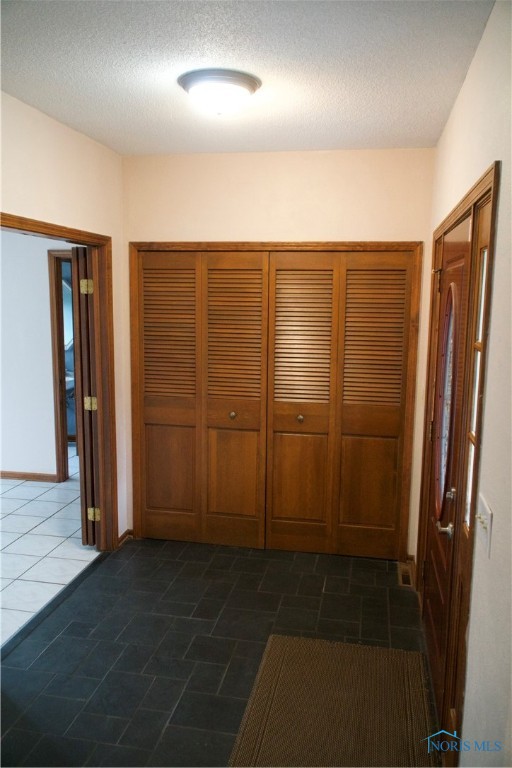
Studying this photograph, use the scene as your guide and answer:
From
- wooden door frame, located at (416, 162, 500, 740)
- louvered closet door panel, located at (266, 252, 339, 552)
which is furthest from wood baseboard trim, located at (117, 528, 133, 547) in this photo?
wooden door frame, located at (416, 162, 500, 740)

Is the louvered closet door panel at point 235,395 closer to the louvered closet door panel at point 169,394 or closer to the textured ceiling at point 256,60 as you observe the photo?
the louvered closet door panel at point 169,394

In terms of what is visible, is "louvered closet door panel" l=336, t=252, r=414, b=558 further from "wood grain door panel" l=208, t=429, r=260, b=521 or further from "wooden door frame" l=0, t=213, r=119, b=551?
"wooden door frame" l=0, t=213, r=119, b=551

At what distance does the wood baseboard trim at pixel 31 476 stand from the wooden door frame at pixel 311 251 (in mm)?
1590

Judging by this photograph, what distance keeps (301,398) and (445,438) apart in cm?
132

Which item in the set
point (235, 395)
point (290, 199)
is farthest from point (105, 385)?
point (290, 199)

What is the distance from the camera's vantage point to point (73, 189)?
10.8ft

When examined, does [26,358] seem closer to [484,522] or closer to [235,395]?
[235,395]

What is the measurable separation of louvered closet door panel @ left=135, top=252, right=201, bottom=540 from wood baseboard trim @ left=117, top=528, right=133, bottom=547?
116 millimetres

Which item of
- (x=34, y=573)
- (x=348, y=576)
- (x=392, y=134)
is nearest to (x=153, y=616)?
(x=34, y=573)

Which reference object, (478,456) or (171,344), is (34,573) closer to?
(171,344)

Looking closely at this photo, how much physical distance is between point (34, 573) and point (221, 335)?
1888 millimetres

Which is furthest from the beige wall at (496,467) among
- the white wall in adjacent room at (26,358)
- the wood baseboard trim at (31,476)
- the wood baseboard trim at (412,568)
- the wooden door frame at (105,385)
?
the wood baseboard trim at (31,476)

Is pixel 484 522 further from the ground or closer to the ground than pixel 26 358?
closer to the ground

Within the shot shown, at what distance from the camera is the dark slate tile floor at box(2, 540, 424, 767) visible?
2.28 meters
